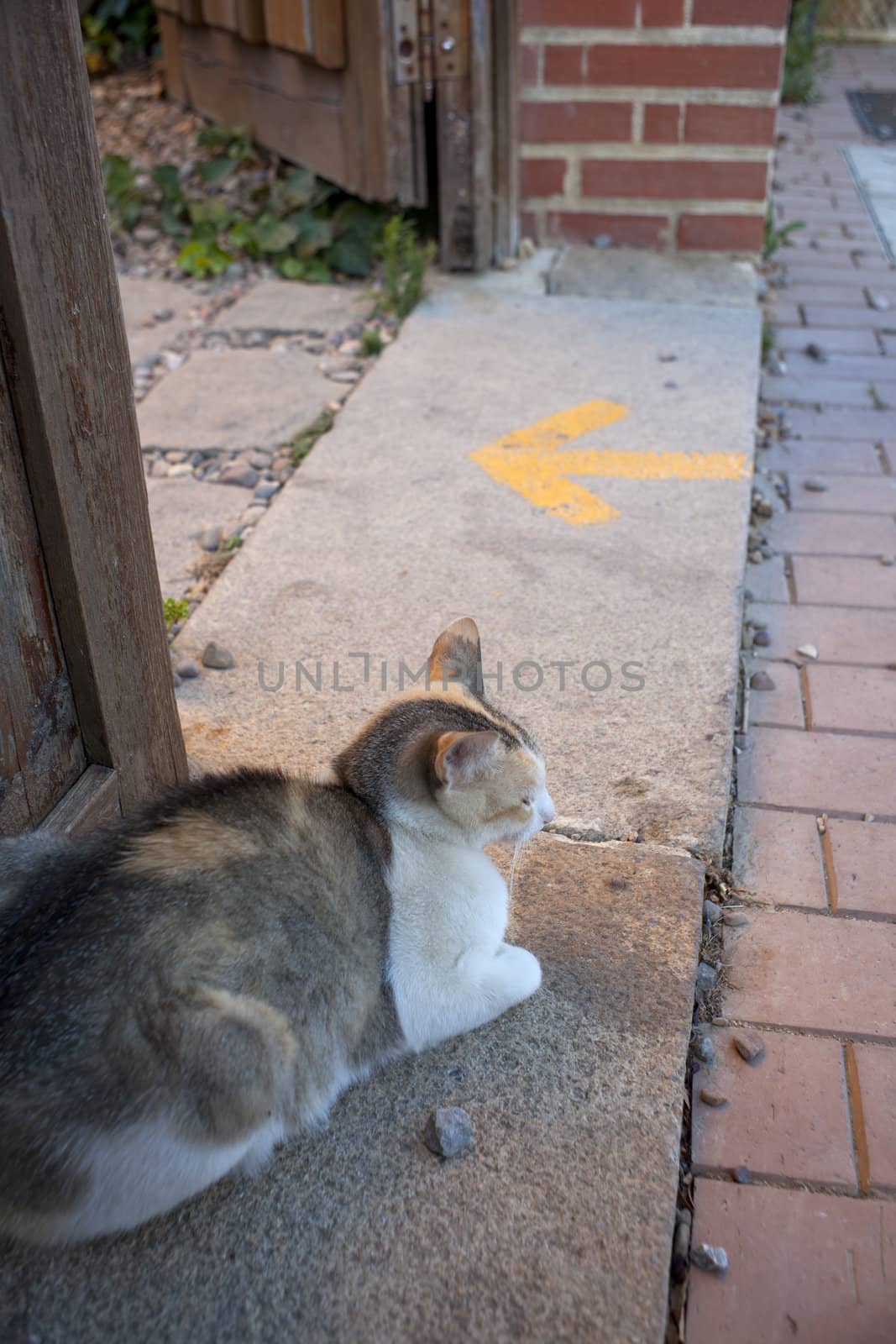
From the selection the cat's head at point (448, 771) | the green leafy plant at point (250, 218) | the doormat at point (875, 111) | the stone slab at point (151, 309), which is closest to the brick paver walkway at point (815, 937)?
the cat's head at point (448, 771)

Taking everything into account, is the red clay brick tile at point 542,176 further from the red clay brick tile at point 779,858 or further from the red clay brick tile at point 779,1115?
the red clay brick tile at point 779,1115

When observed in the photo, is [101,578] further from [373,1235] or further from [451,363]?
[451,363]

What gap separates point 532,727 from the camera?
2.80 metres

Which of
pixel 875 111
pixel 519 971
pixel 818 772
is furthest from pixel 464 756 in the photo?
pixel 875 111

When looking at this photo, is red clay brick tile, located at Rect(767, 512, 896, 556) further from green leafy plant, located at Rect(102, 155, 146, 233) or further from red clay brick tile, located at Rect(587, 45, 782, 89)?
green leafy plant, located at Rect(102, 155, 146, 233)

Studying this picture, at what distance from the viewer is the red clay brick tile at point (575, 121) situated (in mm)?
5301

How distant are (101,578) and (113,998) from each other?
0.80 metres

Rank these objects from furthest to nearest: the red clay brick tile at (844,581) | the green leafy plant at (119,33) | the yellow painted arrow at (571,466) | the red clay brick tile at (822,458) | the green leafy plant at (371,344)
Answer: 1. the green leafy plant at (119,33)
2. the green leafy plant at (371,344)
3. the red clay brick tile at (822,458)
4. the yellow painted arrow at (571,466)
5. the red clay brick tile at (844,581)

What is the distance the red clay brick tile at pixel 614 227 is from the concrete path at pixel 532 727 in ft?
1.16

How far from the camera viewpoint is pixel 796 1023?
2094 mm

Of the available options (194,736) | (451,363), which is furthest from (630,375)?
(194,736)

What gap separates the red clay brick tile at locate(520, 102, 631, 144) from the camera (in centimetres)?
530

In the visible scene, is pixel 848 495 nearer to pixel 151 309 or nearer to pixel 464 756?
pixel 464 756

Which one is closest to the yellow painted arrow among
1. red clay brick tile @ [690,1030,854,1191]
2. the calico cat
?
the calico cat
